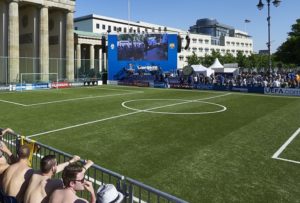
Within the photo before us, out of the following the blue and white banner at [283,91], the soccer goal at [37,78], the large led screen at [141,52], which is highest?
the large led screen at [141,52]

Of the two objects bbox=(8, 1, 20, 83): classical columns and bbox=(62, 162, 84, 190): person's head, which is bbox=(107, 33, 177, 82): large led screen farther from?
bbox=(62, 162, 84, 190): person's head

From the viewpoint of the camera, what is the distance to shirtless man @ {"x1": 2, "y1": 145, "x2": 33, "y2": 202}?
6.02m

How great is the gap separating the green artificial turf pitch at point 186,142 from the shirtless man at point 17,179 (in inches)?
156

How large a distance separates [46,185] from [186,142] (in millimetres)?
9234

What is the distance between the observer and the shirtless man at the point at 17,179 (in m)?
6.02

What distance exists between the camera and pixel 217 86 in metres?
41.3

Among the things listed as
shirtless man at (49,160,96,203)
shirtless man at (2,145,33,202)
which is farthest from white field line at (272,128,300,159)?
shirtless man at (2,145,33,202)

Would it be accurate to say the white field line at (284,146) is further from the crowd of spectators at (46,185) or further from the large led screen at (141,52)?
the large led screen at (141,52)

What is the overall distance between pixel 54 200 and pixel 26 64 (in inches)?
2187

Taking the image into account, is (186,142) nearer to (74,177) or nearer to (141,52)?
(74,177)

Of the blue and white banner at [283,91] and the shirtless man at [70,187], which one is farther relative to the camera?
the blue and white banner at [283,91]

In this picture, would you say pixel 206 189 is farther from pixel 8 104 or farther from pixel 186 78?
pixel 186 78

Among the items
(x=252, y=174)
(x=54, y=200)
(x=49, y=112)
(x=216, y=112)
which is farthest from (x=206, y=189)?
(x=49, y=112)

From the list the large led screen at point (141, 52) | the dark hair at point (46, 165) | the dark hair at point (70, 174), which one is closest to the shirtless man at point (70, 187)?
the dark hair at point (70, 174)
